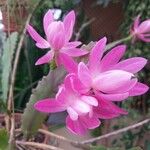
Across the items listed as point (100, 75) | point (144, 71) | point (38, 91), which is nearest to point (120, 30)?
point (144, 71)

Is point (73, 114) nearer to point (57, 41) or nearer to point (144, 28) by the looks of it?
point (57, 41)

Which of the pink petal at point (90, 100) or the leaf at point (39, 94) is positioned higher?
the pink petal at point (90, 100)

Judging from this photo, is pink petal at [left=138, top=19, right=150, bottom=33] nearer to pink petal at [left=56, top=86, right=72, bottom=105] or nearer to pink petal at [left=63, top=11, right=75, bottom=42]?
pink petal at [left=63, top=11, right=75, bottom=42]

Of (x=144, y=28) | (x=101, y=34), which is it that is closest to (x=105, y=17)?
(x=101, y=34)

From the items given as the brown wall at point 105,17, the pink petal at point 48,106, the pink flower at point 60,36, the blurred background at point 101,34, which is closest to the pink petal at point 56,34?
the pink flower at point 60,36

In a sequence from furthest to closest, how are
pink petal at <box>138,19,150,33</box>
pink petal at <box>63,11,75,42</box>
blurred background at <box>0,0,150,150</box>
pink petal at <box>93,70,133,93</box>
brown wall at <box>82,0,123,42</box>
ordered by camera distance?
brown wall at <box>82,0,123,42</box> → blurred background at <box>0,0,150,150</box> → pink petal at <box>138,19,150,33</box> → pink petal at <box>63,11,75,42</box> → pink petal at <box>93,70,133,93</box>

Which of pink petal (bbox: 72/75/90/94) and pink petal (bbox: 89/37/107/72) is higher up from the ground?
pink petal (bbox: 89/37/107/72)

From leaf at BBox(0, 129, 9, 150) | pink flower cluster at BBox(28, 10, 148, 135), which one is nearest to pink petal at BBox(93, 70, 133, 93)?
pink flower cluster at BBox(28, 10, 148, 135)

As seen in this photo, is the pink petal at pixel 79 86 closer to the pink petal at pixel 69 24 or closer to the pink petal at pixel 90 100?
the pink petal at pixel 90 100
